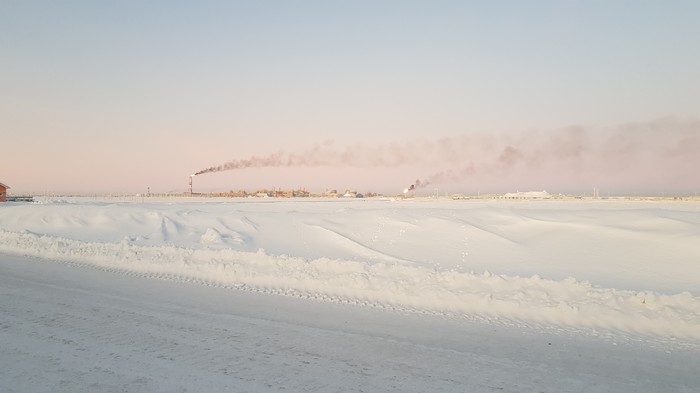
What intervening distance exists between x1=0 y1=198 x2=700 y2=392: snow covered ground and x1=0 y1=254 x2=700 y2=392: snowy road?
0.09ft

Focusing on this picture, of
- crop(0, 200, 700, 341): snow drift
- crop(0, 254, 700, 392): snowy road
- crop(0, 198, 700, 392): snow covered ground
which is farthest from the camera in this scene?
crop(0, 200, 700, 341): snow drift

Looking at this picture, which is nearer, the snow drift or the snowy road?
the snowy road

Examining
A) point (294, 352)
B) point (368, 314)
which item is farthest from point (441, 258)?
point (294, 352)

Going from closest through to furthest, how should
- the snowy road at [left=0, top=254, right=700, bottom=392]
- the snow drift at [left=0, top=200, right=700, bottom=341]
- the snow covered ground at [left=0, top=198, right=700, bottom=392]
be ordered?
the snowy road at [left=0, top=254, right=700, bottom=392], the snow covered ground at [left=0, top=198, right=700, bottom=392], the snow drift at [left=0, top=200, right=700, bottom=341]

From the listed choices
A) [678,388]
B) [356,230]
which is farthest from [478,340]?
[356,230]

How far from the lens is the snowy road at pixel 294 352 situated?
4953 millimetres

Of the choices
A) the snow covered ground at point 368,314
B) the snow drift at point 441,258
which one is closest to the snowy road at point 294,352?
the snow covered ground at point 368,314

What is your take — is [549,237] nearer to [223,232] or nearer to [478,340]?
[478,340]

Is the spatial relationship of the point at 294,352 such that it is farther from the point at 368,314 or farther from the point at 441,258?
the point at 441,258

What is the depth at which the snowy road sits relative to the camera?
495cm

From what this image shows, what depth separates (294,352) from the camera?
587 centimetres

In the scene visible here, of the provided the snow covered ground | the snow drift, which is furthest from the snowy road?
the snow drift

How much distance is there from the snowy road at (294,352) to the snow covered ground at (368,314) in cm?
3

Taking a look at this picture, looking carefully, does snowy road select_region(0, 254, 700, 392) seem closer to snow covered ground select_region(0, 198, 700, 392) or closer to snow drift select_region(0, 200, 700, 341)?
snow covered ground select_region(0, 198, 700, 392)
